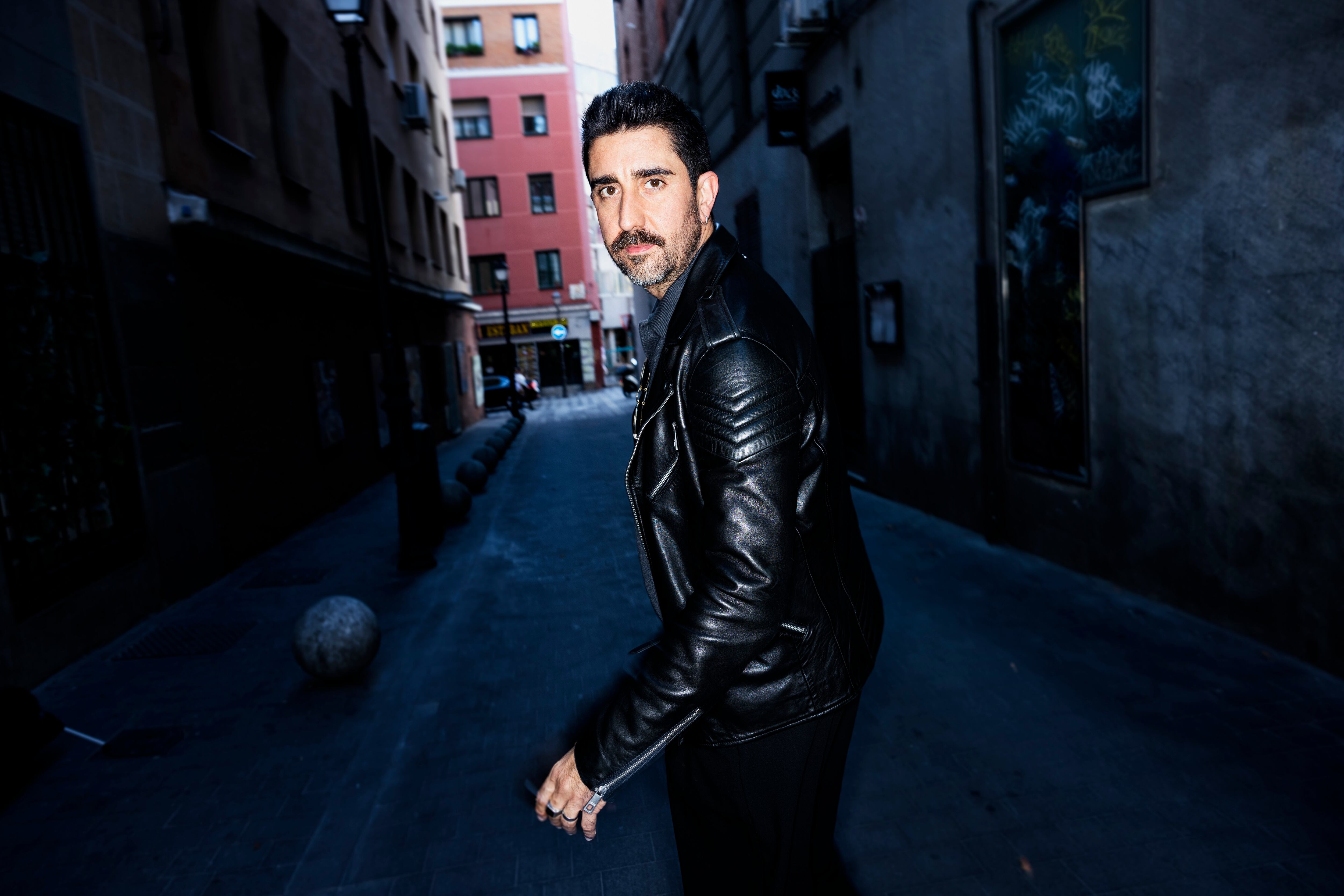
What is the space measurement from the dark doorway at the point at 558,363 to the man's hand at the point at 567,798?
38.7m

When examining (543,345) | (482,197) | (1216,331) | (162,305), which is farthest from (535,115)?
(1216,331)

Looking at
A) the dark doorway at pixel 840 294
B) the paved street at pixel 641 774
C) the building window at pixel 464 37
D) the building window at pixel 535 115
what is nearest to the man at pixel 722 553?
the paved street at pixel 641 774

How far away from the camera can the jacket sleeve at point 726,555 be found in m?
1.46

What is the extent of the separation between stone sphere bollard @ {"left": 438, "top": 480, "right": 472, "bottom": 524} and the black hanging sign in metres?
5.73

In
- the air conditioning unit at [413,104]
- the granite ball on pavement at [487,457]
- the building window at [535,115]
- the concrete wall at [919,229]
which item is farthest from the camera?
the building window at [535,115]

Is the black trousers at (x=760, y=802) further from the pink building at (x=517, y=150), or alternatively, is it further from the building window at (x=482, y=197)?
the building window at (x=482, y=197)

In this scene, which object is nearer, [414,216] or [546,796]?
[546,796]

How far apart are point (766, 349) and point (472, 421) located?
79.7ft

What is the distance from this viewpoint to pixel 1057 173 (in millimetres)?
6012

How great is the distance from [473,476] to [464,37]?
32807mm

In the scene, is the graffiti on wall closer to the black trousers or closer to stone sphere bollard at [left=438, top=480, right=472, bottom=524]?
the black trousers

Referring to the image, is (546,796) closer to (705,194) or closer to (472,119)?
(705,194)

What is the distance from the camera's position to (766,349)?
5.04ft

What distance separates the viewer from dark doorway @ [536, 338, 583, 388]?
132 feet
